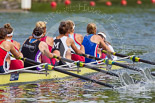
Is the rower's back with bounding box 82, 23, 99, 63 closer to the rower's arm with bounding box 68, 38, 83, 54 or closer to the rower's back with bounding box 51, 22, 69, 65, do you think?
the rower's arm with bounding box 68, 38, 83, 54

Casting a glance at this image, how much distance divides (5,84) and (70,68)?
2282 mm

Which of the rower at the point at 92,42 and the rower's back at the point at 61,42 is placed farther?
the rower at the point at 92,42

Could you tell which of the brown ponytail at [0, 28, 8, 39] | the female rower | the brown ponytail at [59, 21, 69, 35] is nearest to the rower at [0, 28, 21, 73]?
the brown ponytail at [0, 28, 8, 39]

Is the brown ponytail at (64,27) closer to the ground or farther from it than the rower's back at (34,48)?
farther from it

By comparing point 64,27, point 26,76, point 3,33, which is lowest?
point 26,76

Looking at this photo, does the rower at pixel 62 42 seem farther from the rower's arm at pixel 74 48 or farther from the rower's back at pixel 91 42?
the rower's back at pixel 91 42

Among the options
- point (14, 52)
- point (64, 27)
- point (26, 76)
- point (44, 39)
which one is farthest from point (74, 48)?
point (14, 52)

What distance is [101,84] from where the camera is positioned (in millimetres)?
10859

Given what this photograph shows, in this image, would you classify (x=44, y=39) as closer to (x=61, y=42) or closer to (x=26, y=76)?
(x=61, y=42)

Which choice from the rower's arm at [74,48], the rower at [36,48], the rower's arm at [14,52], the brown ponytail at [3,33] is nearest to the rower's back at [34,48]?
the rower at [36,48]

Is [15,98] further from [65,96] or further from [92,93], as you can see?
[92,93]

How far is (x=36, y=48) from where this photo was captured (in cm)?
1179

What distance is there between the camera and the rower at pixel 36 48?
38.6ft

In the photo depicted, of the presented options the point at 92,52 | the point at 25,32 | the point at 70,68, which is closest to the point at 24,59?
the point at 70,68
